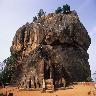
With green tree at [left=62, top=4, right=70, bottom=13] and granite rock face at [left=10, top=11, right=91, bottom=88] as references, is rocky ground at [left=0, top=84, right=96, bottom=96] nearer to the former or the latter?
granite rock face at [left=10, top=11, right=91, bottom=88]

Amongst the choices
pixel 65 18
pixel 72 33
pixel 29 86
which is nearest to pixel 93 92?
pixel 29 86

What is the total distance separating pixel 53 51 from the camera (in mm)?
52781

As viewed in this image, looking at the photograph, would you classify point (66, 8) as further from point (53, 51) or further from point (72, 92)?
point (72, 92)

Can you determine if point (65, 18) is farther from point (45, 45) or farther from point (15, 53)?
point (15, 53)

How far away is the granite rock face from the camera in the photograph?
4650 centimetres

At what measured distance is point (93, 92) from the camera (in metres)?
36.9

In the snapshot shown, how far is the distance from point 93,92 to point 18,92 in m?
12.5

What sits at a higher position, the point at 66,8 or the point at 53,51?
the point at 66,8

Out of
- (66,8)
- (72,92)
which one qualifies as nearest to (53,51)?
(66,8)

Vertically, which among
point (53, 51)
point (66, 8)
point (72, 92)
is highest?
point (66, 8)

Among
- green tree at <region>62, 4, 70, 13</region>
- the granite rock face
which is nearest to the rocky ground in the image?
the granite rock face

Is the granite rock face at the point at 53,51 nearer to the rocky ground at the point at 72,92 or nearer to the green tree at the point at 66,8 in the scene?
the green tree at the point at 66,8

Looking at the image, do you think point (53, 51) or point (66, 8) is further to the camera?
point (66, 8)

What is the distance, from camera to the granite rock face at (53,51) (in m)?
46.5
